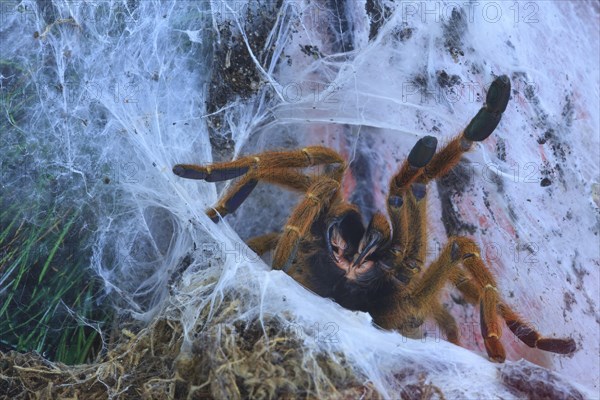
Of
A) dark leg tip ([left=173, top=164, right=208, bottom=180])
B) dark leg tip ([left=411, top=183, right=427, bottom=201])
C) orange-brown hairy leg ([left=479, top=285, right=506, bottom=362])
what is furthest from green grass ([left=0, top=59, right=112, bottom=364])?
orange-brown hairy leg ([left=479, top=285, right=506, bottom=362])

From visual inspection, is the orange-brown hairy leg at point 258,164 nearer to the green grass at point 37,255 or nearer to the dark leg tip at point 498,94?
the green grass at point 37,255

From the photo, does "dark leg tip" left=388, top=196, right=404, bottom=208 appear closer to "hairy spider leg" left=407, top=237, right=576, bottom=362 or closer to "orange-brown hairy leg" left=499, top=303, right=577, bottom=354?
"hairy spider leg" left=407, top=237, right=576, bottom=362

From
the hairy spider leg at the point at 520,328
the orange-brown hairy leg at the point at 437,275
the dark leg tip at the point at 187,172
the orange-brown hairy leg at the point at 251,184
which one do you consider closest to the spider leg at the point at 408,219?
the orange-brown hairy leg at the point at 437,275

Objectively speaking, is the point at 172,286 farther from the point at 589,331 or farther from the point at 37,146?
the point at 589,331

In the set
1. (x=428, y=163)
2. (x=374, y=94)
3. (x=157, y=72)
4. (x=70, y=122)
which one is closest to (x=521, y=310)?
(x=428, y=163)

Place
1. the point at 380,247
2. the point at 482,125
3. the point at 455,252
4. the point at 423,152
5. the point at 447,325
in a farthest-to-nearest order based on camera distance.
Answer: the point at 447,325 < the point at 380,247 < the point at 455,252 < the point at 423,152 < the point at 482,125

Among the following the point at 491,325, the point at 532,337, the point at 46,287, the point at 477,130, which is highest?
the point at 477,130

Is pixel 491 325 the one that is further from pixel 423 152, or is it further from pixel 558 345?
pixel 423 152

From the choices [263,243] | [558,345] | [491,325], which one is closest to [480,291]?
[491,325]
